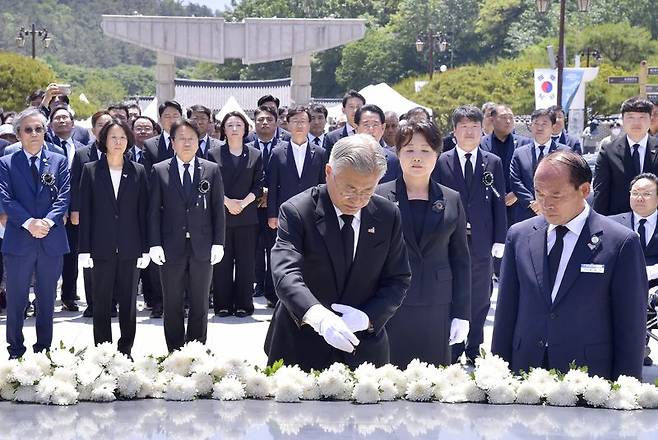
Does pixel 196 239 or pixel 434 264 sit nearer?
pixel 434 264

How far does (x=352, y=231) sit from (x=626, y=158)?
16.7 ft

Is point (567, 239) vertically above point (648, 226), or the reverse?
point (567, 239)

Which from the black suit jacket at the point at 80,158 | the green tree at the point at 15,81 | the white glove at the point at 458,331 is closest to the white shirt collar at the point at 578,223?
the white glove at the point at 458,331

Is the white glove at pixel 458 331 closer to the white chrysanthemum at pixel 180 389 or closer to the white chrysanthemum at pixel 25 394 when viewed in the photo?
the white chrysanthemum at pixel 180 389

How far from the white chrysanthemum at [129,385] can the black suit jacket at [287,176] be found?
787 centimetres

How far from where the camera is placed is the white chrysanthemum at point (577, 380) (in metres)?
3.99

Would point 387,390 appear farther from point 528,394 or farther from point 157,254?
point 157,254

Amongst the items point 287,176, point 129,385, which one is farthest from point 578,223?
point 287,176

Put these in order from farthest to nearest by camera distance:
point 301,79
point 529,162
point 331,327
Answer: point 301,79, point 529,162, point 331,327

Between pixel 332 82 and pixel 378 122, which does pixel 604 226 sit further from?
pixel 332 82

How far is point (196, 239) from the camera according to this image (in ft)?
30.2

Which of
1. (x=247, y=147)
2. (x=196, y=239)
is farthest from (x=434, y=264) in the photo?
(x=247, y=147)

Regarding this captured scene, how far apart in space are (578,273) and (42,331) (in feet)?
18.0

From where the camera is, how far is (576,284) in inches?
187
